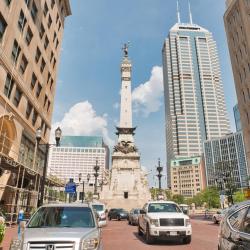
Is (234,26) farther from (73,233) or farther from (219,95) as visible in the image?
(219,95)

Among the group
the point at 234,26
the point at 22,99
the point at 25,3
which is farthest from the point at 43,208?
the point at 234,26

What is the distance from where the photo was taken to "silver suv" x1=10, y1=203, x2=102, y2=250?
5211 millimetres

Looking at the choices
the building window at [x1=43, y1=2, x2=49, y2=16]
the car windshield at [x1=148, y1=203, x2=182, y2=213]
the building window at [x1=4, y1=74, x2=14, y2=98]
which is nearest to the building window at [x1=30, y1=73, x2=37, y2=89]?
the building window at [x1=4, y1=74, x2=14, y2=98]

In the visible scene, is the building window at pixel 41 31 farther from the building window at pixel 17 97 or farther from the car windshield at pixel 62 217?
the car windshield at pixel 62 217

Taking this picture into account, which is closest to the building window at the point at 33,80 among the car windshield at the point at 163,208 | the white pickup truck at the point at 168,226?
the car windshield at the point at 163,208

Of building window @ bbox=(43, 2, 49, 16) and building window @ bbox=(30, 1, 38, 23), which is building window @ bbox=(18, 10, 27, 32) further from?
building window @ bbox=(43, 2, 49, 16)

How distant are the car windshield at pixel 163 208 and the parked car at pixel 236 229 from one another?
8116mm

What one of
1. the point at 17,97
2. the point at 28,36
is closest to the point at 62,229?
the point at 17,97

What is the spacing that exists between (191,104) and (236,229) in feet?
617

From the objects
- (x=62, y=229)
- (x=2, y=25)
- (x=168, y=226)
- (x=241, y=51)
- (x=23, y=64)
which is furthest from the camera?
(x=241, y=51)

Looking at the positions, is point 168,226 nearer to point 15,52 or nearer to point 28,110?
point 15,52

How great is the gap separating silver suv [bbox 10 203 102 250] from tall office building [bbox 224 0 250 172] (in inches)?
1344

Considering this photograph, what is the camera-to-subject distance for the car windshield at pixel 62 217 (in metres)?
6.49

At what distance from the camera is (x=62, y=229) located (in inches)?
231
